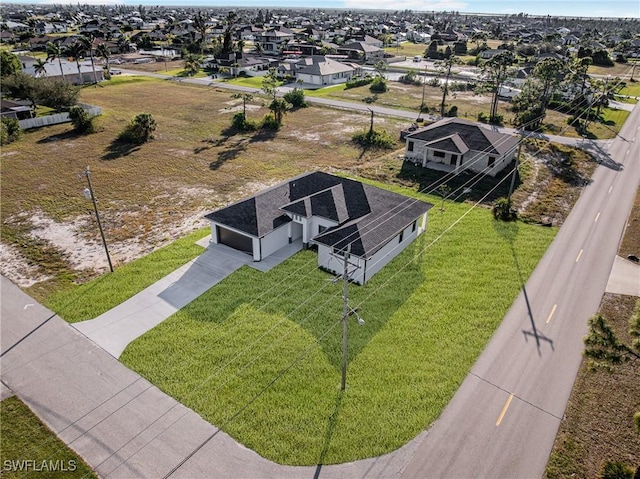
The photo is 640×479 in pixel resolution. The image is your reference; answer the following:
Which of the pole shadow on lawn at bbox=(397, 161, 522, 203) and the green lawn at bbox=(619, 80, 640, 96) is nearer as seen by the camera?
the pole shadow on lawn at bbox=(397, 161, 522, 203)

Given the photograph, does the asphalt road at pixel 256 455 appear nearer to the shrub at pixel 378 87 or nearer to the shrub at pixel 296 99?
the shrub at pixel 296 99

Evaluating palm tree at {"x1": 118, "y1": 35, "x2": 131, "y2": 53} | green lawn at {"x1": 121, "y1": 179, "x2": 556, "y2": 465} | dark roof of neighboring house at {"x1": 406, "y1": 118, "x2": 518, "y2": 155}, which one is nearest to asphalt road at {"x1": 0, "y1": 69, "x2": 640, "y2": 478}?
green lawn at {"x1": 121, "y1": 179, "x2": 556, "y2": 465}

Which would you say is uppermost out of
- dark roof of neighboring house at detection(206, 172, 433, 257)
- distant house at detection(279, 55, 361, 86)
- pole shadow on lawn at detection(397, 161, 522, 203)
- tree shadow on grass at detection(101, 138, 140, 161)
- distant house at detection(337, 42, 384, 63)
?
distant house at detection(337, 42, 384, 63)

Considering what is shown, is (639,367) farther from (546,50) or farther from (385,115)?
(546,50)

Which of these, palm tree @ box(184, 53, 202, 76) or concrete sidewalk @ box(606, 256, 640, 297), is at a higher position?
palm tree @ box(184, 53, 202, 76)

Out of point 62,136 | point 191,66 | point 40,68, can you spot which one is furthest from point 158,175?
point 191,66

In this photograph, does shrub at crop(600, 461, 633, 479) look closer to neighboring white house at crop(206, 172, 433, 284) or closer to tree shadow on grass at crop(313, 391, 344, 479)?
tree shadow on grass at crop(313, 391, 344, 479)

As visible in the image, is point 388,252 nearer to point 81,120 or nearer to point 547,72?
point 547,72
